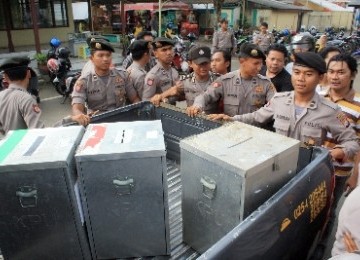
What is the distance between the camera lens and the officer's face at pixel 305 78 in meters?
2.45

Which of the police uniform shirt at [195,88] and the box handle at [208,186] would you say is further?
the police uniform shirt at [195,88]

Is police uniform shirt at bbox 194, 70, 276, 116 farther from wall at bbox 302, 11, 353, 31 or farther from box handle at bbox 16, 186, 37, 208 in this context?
wall at bbox 302, 11, 353, 31

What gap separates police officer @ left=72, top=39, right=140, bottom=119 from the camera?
3500 millimetres

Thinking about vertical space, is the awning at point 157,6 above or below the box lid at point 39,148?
above

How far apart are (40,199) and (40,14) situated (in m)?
15.5

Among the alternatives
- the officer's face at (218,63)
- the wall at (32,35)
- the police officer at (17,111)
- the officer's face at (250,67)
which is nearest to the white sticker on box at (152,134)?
the police officer at (17,111)

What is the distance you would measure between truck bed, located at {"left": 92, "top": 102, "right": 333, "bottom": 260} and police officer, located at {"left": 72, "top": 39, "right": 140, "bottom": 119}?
30.1 inches

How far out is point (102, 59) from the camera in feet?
11.6

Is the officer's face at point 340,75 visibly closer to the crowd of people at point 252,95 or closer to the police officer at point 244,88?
the crowd of people at point 252,95

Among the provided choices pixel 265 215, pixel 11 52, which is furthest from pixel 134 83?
pixel 11 52

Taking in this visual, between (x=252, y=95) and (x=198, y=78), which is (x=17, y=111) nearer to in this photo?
(x=198, y=78)

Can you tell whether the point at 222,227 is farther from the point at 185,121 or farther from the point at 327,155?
the point at 185,121

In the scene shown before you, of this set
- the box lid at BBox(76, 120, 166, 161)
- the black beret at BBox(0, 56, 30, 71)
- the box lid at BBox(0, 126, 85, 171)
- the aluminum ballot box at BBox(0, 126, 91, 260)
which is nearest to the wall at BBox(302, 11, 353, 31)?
the black beret at BBox(0, 56, 30, 71)

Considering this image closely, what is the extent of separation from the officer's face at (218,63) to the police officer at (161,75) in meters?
0.47
